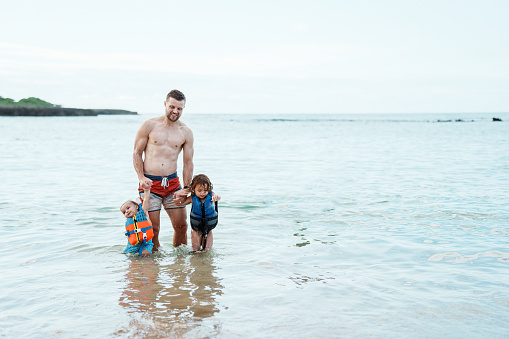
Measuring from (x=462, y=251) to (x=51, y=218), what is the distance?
7549 millimetres

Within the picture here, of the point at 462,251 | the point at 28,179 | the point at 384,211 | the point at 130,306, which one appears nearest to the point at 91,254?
the point at 130,306

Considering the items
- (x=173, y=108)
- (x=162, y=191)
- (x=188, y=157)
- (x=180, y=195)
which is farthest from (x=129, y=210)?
(x=173, y=108)

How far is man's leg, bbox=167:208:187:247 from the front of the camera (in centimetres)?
718

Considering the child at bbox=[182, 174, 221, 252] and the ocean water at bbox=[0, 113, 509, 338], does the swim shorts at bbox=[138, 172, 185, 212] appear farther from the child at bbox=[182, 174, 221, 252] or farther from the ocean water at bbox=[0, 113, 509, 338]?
the ocean water at bbox=[0, 113, 509, 338]

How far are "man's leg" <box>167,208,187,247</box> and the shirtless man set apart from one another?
71 millimetres

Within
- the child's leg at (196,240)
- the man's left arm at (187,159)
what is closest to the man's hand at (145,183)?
the man's left arm at (187,159)

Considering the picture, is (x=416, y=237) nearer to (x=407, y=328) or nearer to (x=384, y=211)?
(x=384, y=211)

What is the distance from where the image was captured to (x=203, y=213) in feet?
22.6

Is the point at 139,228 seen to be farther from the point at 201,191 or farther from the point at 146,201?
the point at 201,191

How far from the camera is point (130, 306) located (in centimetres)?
491

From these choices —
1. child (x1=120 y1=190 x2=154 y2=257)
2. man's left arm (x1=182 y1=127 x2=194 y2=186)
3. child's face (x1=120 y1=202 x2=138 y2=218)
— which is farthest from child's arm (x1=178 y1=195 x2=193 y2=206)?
child's face (x1=120 y1=202 x2=138 y2=218)

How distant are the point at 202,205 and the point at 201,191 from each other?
23cm

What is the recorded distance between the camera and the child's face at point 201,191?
6738 mm

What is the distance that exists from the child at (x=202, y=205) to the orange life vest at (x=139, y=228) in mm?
586
